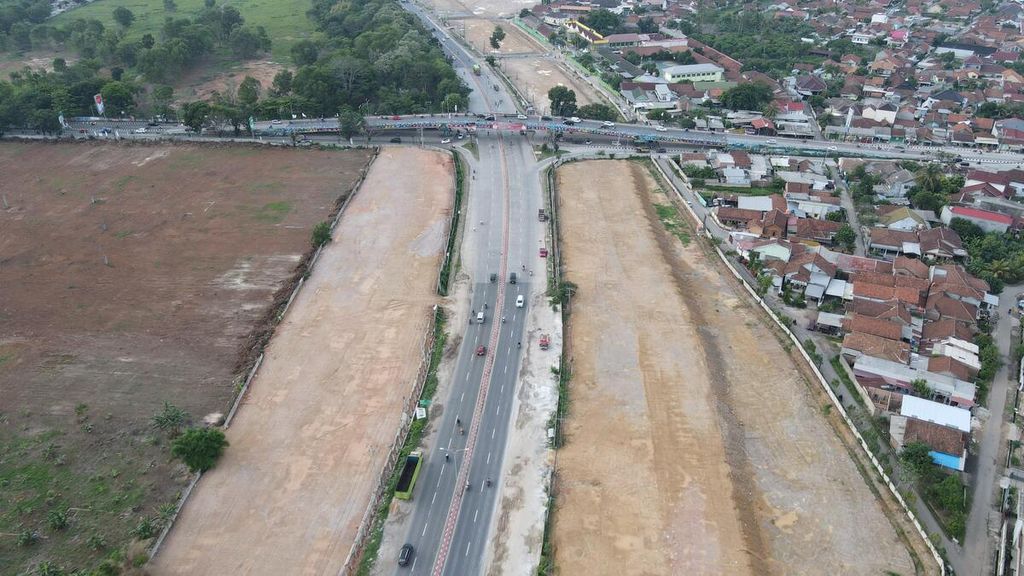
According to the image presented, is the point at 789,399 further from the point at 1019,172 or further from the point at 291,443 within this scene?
the point at 1019,172

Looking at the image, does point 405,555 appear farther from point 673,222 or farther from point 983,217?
Result: point 983,217

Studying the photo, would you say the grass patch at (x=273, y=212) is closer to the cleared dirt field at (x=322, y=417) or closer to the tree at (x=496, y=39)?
the cleared dirt field at (x=322, y=417)

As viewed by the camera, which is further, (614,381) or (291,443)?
(614,381)

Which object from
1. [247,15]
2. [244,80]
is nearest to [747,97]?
[244,80]

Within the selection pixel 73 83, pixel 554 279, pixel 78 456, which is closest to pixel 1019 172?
pixel 554 279

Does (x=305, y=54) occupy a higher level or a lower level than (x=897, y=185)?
higher
